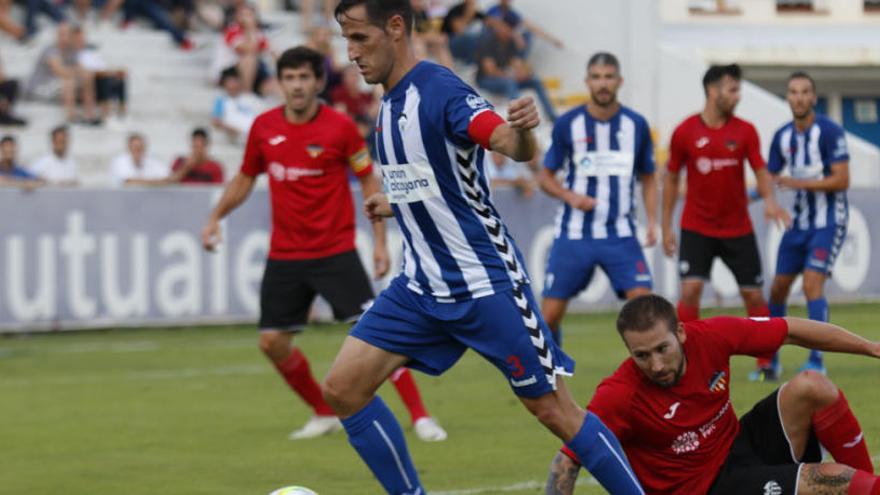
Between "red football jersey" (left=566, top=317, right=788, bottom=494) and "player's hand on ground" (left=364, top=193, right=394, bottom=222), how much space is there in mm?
1224

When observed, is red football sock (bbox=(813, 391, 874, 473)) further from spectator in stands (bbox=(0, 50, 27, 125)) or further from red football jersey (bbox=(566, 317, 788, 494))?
spectator in stands (bbox=(0, 50, 27, 125))

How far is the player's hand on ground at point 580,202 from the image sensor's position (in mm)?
11719

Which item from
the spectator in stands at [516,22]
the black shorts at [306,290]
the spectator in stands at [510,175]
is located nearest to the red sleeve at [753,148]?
the black shorts at [306,290]

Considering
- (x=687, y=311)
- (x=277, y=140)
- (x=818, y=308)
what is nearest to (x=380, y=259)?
(x=277, y=140)

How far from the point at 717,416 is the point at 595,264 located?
5068 millimetres

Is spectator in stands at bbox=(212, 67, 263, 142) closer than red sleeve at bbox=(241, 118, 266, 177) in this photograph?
No

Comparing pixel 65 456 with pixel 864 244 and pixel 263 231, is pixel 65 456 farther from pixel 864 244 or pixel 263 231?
pixel 864 244

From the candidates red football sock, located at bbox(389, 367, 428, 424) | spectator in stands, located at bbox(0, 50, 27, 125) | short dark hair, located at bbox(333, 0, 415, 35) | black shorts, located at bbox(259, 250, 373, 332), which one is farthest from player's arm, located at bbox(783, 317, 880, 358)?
spectator in stands, located at bbox(0, 50, 27, 125)

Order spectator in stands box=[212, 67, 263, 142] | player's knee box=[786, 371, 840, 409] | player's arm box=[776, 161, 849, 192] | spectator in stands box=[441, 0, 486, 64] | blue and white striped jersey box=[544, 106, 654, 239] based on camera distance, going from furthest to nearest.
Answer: spectator in stands box=[441, 0, 486, 64] < spectator in stands box=[212, 67, 263, 142] < player's arm box=[776, 161, 849, 192] < blue and white striped jersey box=[544, 106, 654, 239] < player's knee box=[786, 371, 840, 409]

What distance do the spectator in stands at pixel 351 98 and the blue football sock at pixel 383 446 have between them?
1437 cm

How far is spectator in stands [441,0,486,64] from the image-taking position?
25.5 m

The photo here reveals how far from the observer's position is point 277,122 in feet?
35.0

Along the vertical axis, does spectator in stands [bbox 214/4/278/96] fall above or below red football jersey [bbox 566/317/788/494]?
above

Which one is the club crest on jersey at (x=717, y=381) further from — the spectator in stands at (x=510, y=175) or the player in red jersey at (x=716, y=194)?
the spectator in stands at (x=510, y=175)
